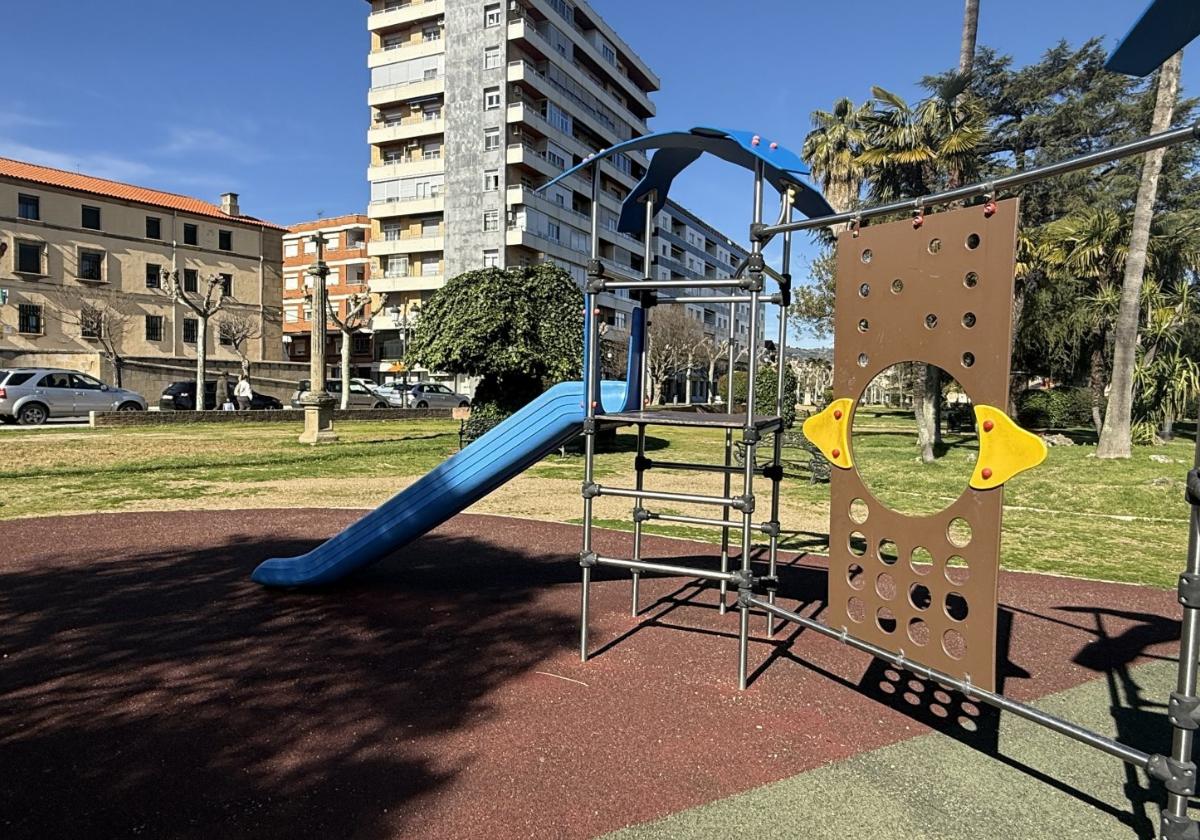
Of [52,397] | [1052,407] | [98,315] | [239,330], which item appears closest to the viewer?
[52,397]

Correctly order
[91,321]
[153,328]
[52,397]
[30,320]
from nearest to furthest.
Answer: [52,397]
[91,321]
[30,320]
[153,328]

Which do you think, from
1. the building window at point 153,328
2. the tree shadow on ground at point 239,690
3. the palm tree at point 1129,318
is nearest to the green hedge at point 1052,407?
the palm tree at point 1129,318

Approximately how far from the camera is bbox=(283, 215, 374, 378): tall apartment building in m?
51.4

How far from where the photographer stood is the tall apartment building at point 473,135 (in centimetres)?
4103

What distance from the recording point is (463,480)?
4.57 m

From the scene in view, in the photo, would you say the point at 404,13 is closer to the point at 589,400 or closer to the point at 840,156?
the point at 840,156

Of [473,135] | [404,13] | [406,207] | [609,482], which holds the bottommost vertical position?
[609,482]

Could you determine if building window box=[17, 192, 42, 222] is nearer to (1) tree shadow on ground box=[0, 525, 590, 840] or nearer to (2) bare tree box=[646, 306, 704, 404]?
(2) bare tree box=[646, 306, 704, 404]

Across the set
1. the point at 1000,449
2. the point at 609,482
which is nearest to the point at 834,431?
the point at 1000,449

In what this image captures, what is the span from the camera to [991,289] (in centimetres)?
262

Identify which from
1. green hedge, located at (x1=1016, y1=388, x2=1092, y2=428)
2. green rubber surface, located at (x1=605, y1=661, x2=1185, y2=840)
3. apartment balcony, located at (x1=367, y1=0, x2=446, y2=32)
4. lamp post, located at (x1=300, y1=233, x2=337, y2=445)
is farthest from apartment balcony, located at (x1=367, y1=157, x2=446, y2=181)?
green rubber surface, located at (x1=605, y1=661, x2=1185, y2=840)

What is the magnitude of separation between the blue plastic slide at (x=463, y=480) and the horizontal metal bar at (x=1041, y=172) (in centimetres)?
152

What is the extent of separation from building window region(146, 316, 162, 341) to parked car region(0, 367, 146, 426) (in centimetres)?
2110

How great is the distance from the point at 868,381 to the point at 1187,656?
1.41 m
